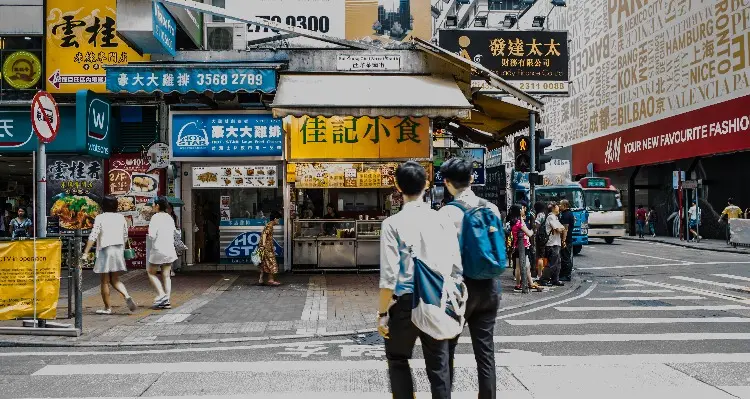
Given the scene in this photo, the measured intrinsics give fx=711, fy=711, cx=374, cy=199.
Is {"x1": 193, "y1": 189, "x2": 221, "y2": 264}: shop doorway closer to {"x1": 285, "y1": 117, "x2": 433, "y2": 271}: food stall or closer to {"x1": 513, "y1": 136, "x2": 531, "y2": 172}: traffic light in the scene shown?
{"x1": 285, "y1": 117, "x2": 433, "y2": 271}: food stall

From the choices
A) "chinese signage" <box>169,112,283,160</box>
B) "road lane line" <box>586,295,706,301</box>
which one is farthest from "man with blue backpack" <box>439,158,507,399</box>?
"chinese signage" <box>169,112,283,160</box>

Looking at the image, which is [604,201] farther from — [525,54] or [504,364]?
[504,364]

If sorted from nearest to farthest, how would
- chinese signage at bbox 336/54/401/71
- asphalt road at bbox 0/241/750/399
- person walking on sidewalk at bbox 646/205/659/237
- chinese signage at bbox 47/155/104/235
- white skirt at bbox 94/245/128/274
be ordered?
asphalt road at bbox 0/241/750/399 < white skirt at bbox 94/245/128/274 < chinese signage at bbox 336/54/401/71 < chinese signage at bbox 47/155/104/235 < person walking on sidewalk at bbox 646/205/659/237

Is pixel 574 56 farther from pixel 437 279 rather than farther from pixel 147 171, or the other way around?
pixel 437 279

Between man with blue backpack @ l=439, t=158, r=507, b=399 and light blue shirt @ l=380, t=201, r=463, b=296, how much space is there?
31 cm

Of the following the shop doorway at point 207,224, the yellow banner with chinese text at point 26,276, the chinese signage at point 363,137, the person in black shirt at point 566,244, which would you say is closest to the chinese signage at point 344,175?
the chinese signage at point 363,137

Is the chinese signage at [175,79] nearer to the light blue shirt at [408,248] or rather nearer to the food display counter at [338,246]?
the food display counter at [338,246]

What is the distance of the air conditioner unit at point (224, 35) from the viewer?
1875cm

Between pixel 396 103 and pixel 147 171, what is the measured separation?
7407mm

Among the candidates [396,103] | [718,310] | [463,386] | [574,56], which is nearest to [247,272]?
[396,103]

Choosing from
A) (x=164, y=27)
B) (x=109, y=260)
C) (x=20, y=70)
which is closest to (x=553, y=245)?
(x=109, y=260)

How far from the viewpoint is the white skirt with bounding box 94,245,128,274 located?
34.0ft

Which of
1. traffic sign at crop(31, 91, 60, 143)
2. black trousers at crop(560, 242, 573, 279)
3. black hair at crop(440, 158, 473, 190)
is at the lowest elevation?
black trousers at crop(560, 242, 573, 279)

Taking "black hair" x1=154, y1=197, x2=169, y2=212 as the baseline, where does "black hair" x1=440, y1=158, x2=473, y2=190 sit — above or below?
above
